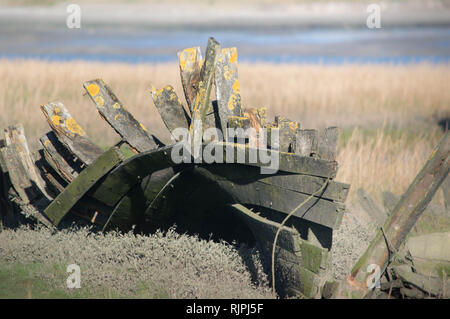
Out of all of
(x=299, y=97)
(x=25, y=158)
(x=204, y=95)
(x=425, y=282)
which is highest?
(x=204, y=95)

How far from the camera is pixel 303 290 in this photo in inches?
162

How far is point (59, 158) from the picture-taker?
529cm

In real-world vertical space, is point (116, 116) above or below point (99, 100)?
below

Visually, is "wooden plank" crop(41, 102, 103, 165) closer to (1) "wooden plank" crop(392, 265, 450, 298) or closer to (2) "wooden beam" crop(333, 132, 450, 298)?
(2) "wooden beam" crop(333, 132, 450, 298)

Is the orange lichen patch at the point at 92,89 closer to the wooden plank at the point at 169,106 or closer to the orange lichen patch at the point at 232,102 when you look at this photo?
the wooden plank at the point at 169,106

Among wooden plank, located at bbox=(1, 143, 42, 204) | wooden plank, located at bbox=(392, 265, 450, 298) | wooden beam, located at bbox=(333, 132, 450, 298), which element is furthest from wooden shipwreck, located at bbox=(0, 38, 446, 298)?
wooden plank, located at bbox=(392, 265, 450, 298)

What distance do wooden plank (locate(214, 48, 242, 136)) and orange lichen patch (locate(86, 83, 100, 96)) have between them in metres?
1.12

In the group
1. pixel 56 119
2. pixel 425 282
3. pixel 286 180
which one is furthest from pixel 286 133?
pixel 56 119

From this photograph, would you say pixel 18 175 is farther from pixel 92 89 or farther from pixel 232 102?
pixel 232 102

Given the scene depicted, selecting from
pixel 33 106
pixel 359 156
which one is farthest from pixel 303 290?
pixel 33 106

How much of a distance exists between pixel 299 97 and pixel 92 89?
42.3 feet

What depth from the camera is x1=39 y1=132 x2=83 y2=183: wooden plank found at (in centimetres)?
523

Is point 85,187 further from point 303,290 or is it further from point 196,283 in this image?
point 303,290
